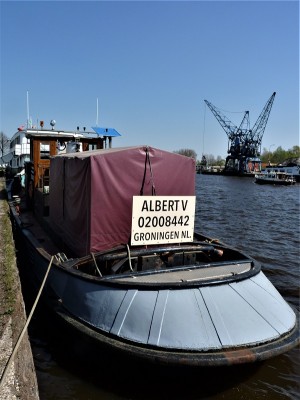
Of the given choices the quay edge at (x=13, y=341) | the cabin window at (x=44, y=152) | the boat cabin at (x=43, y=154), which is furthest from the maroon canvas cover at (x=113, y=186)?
the cabin window at (x=44, y=152)

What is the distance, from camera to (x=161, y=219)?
584cm

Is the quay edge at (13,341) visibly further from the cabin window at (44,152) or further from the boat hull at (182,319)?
the cabin window at (44,152)

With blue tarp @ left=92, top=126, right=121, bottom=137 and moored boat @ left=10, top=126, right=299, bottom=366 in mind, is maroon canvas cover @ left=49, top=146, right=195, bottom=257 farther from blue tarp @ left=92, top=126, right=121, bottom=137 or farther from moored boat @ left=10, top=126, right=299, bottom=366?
blue tarp @ left=92, top=126, right=121, bottom=137

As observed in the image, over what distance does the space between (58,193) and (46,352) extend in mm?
3354

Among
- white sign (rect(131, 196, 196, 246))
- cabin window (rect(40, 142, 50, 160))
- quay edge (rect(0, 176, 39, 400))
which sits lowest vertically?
quay edge (rect(0, 176, 39, 400))

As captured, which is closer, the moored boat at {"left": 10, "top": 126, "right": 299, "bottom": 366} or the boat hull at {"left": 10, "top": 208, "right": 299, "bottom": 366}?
the boat hull at {"left": 10, "top": 208, "right": 299, "bottom": 366}

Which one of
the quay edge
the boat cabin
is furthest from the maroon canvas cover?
the boat cabin

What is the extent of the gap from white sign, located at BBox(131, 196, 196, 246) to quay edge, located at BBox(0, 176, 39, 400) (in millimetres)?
1989

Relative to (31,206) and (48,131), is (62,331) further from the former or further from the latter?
(48,131)

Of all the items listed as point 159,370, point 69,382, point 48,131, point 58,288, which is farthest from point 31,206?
point 159,370

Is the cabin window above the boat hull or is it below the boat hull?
above

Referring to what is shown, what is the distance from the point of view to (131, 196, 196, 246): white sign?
5.66 metres

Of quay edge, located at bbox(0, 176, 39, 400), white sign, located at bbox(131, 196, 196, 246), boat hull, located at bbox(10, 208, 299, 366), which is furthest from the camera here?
white sign, located at bbox(131, 196, 196, 246)

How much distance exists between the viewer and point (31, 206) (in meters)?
12.8
